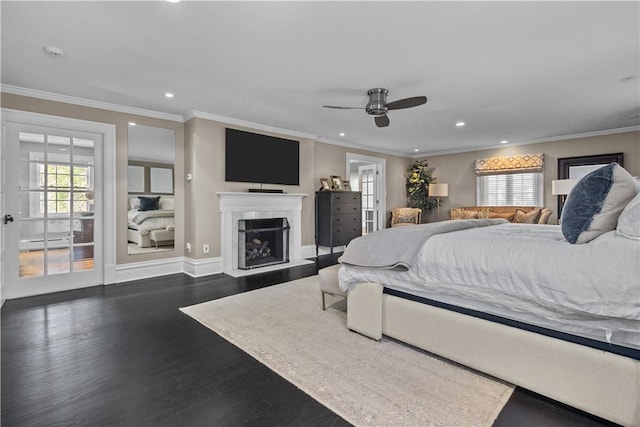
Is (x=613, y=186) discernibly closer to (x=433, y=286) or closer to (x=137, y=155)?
(x=433, y=286)

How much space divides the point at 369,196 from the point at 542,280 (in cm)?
634

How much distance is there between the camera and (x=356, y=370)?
2.03 meters

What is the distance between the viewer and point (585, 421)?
1569 mm

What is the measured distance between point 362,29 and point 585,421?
2.75m

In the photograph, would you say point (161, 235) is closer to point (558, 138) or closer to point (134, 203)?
point (134, 203)

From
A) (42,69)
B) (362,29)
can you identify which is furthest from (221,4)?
(42,69)

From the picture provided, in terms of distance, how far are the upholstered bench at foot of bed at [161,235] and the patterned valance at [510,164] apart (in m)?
6.56

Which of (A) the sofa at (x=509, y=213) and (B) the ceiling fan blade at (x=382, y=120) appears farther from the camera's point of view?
(A) the sofa at (x=509, y=213)

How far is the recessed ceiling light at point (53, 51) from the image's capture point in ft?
8.55

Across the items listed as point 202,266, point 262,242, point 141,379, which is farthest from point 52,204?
point 141,379

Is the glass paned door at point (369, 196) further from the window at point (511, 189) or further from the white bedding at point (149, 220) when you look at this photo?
the white bedding at point (149, 220)

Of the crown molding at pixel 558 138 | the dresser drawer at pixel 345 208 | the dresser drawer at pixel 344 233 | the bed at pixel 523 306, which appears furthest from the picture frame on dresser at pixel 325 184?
the bed at pixel 523 306

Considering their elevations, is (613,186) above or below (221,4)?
below

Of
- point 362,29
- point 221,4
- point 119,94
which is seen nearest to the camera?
point 221,4
